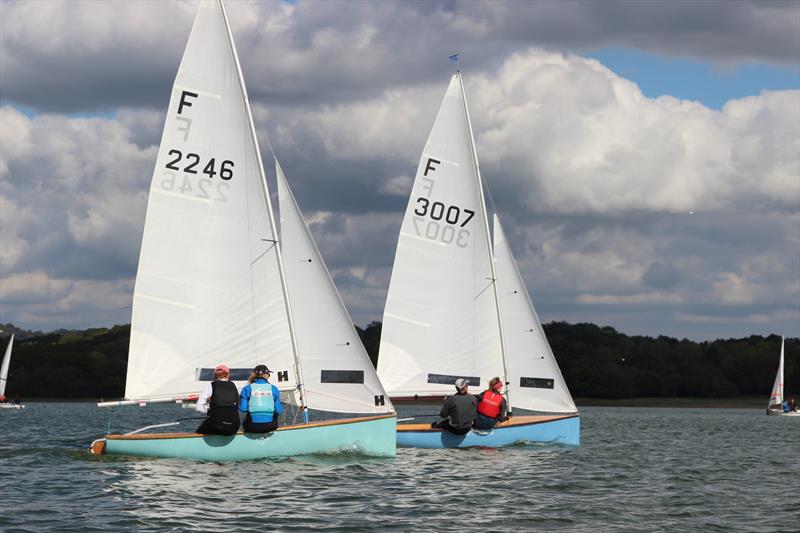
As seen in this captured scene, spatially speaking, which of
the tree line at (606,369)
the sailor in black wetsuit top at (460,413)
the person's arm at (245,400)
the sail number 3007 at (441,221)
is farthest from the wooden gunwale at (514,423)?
the tree line at (606,369)

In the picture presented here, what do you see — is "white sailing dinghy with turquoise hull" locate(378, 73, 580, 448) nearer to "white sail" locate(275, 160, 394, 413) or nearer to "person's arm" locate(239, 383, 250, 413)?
"white sail" locate(275, 160, 394, 413)

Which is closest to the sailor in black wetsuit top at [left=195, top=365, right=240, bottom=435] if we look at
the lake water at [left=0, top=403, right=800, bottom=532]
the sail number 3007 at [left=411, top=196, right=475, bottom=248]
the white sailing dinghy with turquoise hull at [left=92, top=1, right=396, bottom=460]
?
the lake water at [left=0, top=403, right=800, bottom=532]

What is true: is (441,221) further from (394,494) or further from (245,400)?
(394,494)

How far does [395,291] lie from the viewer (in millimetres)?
31359

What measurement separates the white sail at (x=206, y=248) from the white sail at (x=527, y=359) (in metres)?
→ 8.71

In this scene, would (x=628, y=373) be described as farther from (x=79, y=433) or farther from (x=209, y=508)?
(x=209, y=508)

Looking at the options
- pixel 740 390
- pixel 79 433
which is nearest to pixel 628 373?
pixel 740 390

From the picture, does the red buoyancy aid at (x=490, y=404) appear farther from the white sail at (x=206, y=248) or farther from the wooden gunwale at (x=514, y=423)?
the white sail at (x=206, y=248)

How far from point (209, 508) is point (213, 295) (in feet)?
26.4

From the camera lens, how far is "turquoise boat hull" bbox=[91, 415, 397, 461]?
Answer: 2188cm

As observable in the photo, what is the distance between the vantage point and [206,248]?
24.3m

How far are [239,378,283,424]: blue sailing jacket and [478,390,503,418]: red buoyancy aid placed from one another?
725 cm

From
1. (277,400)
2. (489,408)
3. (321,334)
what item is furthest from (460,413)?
(277,400)

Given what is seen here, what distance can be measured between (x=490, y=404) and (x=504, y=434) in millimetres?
1021
